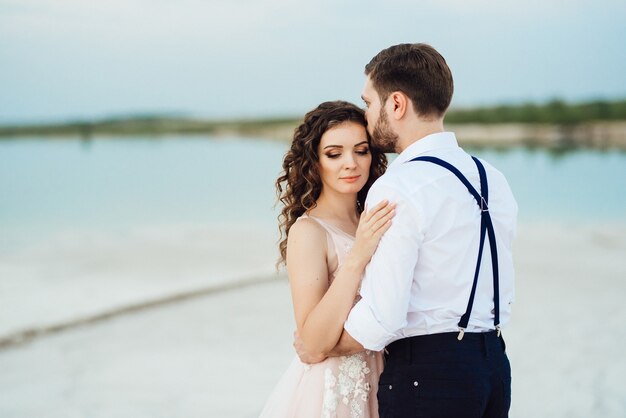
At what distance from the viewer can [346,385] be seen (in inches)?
96.9

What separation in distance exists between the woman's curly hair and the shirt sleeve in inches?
24.2

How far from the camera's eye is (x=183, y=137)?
5628cm

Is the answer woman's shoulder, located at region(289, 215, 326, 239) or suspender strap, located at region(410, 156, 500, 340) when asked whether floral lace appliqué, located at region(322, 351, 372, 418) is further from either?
suspender strap, located at region(410, 156, 500, 340)

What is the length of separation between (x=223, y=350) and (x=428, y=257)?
4101 mm

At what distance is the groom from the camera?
1954 millimetres

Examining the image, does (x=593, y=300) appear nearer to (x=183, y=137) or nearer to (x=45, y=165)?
(x=45, y=165)

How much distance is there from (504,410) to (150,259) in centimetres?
800

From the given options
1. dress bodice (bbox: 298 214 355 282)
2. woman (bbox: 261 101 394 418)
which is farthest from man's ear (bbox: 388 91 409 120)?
dress bodice (bbox: 298 214 355 282)

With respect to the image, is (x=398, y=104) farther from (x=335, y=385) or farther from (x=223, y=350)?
(x=223, y=350)

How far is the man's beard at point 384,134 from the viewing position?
2199mm

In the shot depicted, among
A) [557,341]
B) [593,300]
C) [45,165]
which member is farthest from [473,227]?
[45,165]

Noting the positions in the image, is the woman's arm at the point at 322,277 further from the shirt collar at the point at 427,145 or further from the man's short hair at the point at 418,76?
the man's short hair at the point at 418,76

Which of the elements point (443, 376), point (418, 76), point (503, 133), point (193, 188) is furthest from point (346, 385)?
point (503, 133)

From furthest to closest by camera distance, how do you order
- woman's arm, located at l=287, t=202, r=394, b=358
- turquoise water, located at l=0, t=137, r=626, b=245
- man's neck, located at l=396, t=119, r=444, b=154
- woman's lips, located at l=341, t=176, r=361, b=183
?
turquoise water, located at l=0, t=137, r=626, b=245 → woman's lips, located at l=341, t=176, r=361, b=183 → man's neck, located at l=396, t=119, r=444, b=154 → woman's arm, located at l=287, t=202, r=394, b=358
